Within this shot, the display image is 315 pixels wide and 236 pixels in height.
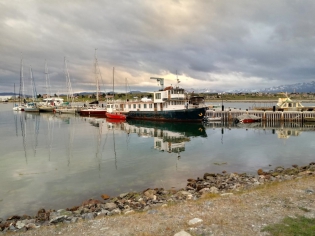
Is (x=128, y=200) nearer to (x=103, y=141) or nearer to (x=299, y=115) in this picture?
(x=103, y=141)

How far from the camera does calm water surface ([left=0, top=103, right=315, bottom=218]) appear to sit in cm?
1772

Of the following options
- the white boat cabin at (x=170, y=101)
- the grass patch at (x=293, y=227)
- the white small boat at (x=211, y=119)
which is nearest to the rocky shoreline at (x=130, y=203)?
the grass patch at (x=293, y=227)

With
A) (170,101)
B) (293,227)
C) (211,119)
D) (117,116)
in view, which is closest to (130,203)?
(293,227)

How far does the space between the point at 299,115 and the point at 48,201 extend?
5988 cm

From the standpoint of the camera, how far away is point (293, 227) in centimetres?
887

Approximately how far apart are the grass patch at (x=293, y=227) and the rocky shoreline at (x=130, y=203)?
4.47 meters

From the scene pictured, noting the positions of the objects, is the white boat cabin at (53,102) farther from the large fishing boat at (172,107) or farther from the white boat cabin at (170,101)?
the white boat cabin at (170,101)

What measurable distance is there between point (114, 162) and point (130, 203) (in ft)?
41.1

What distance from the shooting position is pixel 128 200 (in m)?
14.8

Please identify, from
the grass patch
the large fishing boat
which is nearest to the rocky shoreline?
the grass patch

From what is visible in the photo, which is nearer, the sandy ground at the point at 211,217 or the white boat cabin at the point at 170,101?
the sandy ground at the point at 211,217

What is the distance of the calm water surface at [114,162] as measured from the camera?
17.7m

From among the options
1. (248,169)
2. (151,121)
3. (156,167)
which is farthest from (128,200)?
(151,121)

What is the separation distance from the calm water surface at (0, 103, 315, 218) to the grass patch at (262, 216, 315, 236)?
954 centimetres
